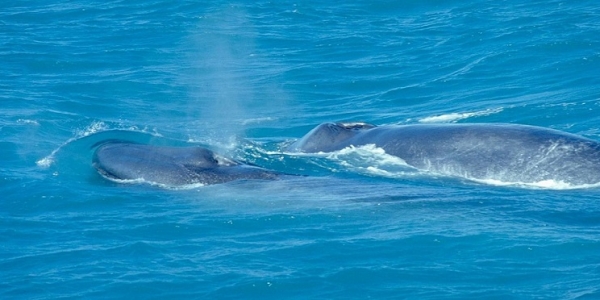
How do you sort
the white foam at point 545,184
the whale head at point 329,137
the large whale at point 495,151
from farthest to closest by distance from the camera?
the whale head at point 329,137 < the large whale at point 495,151 < the white foam at point 545,184

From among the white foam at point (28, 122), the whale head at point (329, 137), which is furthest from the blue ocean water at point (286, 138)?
the whale head at point (329, 137)

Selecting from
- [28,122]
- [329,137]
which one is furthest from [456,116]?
[28,122]

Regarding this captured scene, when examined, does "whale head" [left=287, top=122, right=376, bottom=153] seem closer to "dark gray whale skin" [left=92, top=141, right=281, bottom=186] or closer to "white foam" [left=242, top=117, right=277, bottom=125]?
"dark gray whale skin" [left=92, top=141, right=281, bottom=186]

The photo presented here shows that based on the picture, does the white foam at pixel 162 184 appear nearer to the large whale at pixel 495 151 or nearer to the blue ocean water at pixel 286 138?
the blue ocean water at pixel 286 138

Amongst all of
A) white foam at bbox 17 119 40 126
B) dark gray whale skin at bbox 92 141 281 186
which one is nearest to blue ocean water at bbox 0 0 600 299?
white foam at bbox 17 119 40 126

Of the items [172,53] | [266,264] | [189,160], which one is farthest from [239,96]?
[266,264]

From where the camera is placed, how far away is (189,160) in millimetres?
21828

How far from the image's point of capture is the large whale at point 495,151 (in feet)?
68.5

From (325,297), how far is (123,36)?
2635 centimetres

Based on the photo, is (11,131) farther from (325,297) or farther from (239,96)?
(325,297)

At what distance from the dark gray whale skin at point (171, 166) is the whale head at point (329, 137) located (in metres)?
2.68

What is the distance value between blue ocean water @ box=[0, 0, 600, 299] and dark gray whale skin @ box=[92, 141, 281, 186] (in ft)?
1.17

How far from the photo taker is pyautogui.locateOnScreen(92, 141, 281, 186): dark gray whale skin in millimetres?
21328

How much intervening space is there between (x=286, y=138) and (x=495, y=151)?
702 cm
